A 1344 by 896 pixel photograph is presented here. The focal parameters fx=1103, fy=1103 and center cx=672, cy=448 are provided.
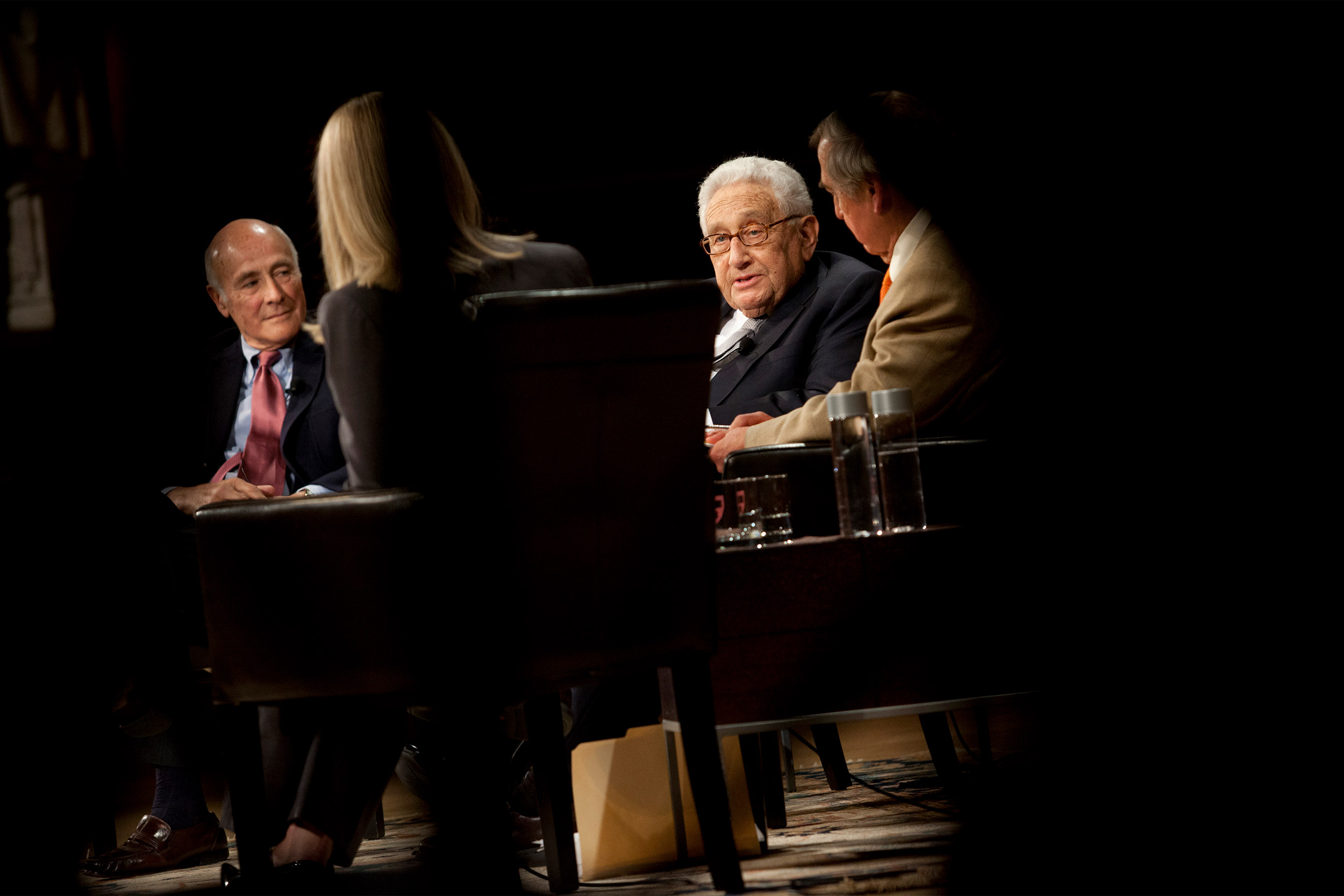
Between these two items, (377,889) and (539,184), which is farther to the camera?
(539,184)

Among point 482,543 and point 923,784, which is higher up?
point 482,543

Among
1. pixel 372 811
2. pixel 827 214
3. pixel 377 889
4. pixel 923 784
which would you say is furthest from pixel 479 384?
pixel 827 214

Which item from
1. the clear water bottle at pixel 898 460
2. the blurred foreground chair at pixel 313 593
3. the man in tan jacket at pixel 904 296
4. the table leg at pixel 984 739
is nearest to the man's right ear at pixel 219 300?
the man in tan jacket at pixel 904 296

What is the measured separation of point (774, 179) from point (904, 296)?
926 millimetres

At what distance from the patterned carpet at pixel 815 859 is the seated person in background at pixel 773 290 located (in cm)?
96

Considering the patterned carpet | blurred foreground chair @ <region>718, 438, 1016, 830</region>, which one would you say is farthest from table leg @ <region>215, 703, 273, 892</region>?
blurred foreground chair @ <region>718, 438, 1016, 830</region>

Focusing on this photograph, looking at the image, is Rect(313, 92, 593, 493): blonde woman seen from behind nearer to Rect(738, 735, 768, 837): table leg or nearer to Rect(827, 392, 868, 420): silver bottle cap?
Rect(827, 392, 868, 420): silver bottle cap

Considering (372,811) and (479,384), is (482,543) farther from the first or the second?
(372,811)

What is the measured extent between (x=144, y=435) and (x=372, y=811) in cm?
163

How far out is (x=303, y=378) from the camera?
118 inches

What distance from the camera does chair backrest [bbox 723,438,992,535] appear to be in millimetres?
1992

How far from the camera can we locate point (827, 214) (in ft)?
14.0

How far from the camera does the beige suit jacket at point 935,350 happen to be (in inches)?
83.1

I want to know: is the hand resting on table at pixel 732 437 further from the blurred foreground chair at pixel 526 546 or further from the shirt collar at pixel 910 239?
the blurred foreground chair at pixel 526 546
